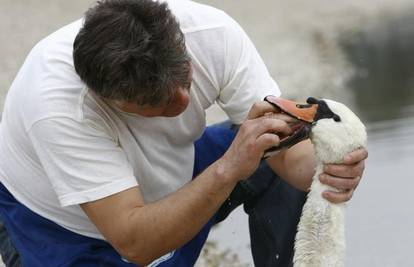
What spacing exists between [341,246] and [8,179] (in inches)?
48.8

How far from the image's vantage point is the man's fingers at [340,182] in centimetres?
290

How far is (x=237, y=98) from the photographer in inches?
128

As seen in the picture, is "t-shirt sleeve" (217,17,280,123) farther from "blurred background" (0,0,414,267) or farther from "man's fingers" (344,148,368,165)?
"blurred background" (0,0,414,267)

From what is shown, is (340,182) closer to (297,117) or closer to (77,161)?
(297,117)

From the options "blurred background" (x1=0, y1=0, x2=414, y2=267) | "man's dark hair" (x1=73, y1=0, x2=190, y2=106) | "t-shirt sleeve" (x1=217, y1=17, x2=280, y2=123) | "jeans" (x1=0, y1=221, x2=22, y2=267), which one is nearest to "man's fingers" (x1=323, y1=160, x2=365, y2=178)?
"t-shirt sleeve" (x1=217, y1=17, x2=280, y2=123)

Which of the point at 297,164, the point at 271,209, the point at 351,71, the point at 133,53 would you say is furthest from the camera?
the point at 351,71

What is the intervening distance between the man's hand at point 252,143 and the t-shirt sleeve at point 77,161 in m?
0.38

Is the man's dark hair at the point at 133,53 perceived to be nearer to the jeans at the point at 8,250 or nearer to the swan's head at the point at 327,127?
the swan's head at the point at 327,127

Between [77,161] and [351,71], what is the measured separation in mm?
7306

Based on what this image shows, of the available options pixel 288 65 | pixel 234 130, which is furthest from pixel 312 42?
pixel 234 130

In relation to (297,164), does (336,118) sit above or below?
above

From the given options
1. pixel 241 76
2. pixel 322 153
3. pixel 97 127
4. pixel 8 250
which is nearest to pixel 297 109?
pixel 322 153

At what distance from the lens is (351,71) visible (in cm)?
988

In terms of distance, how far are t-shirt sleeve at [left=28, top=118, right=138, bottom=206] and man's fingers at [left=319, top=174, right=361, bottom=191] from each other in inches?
25.3
